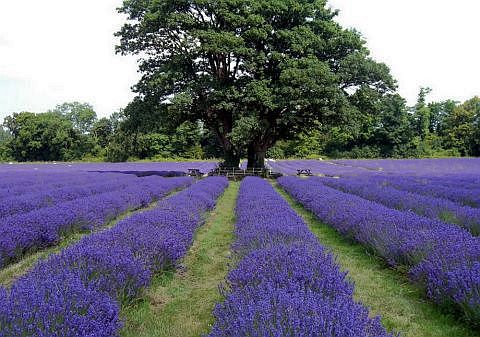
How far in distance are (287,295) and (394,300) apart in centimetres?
209

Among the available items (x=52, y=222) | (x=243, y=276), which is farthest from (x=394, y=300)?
(x=52, y=222)

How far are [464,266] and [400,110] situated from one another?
196 ft

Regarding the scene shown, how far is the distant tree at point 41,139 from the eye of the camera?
5966 centimetres

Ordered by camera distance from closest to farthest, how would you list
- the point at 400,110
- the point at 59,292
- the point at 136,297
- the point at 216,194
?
the point at 59,292
the point at 136,297
the point at 216,194
the point at 400,110

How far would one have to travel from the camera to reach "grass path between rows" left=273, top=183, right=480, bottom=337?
3518mm

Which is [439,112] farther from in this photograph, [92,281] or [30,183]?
[92,281]

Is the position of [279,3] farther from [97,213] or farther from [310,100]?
[97,213]

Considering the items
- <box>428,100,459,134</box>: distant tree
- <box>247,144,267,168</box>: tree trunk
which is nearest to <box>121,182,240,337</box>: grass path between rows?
<box>247,144,267,168</box>: tree trunk

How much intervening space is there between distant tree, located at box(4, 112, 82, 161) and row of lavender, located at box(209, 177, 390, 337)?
60758mm

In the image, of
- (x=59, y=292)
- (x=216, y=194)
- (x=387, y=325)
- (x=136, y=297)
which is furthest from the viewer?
(x=216, y=194)

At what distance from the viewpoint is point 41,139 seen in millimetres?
60062

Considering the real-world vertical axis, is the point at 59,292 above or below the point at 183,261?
above

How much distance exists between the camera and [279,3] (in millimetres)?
21156

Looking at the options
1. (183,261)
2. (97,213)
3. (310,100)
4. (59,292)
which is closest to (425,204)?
(183,261)
